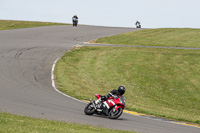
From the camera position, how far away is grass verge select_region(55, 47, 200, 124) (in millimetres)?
21562

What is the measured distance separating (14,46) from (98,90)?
48.2 feet

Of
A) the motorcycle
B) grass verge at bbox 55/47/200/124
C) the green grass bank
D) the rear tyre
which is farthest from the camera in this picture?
grass verge at bbox 55/47/200/124

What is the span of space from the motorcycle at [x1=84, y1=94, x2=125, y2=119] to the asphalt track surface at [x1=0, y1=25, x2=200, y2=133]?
9.7 inches

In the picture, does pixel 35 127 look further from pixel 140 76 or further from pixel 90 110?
pixel 140 76

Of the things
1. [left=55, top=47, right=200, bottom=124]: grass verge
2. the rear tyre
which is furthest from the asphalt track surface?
[left=55, top=47, right=200, bottom=124]: grass verge

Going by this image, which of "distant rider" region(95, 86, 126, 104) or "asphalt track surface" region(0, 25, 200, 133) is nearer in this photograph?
"asphalt track surface" region(0, 25, 200, 133)

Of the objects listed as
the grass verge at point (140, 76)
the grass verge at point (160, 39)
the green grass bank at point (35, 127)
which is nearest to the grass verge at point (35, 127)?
the green grass bank at point (35, 127)

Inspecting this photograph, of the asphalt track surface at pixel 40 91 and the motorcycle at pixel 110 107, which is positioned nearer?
the asphalt track surface at pixel 40 91

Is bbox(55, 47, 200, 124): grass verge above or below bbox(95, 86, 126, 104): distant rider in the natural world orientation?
below

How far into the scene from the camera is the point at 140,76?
27.6 metres

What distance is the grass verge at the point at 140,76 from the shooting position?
21.6 m

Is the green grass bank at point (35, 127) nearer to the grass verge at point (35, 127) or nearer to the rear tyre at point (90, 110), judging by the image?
the grass verge at point (35, 127)

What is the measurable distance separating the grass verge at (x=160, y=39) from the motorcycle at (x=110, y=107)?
2865 cm

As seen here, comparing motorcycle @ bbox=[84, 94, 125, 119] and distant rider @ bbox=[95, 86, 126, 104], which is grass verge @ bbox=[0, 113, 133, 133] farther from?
distant rider @ bbox=[95, 86, 126, 104]
